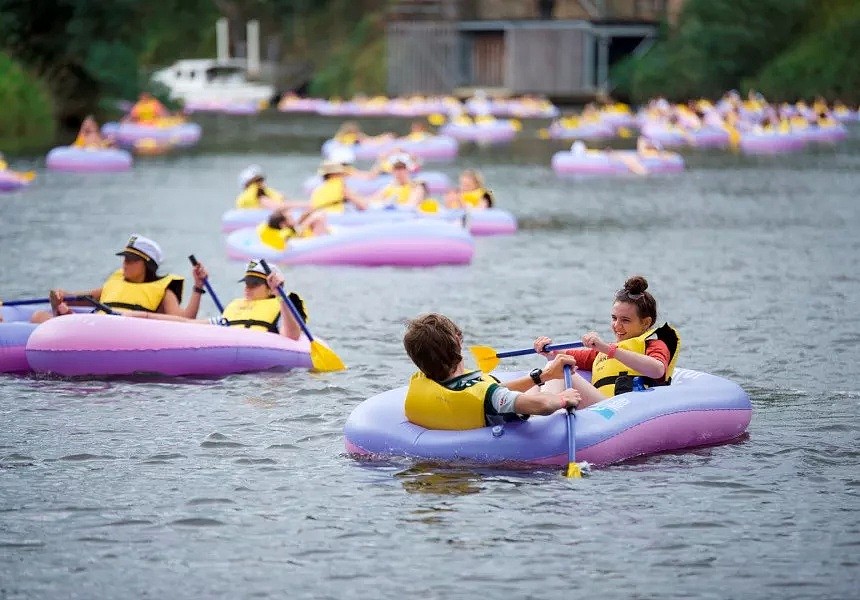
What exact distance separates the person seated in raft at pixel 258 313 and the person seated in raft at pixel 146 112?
32.6 metres

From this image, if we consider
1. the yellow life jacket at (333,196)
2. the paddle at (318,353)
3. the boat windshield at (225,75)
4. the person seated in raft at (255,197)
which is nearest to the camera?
the paddle at (318,353)

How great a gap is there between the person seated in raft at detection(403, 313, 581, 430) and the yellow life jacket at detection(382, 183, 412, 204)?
11955 mm

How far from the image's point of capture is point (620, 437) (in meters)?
9.27

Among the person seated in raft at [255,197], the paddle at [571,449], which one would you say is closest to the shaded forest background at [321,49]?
the person seated in raft at [255,197]

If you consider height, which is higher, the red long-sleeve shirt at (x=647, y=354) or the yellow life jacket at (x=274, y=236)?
the yellow life jacket at (x=274, y=236)

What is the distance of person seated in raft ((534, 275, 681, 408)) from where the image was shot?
31.1 feet

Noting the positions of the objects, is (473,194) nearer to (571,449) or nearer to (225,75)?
(571,449)

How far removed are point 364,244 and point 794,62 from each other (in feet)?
121

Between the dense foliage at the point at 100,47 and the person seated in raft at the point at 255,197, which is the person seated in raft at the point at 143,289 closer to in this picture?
the person seated in raft at the point at 255,197

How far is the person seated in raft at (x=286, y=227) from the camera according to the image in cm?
1903

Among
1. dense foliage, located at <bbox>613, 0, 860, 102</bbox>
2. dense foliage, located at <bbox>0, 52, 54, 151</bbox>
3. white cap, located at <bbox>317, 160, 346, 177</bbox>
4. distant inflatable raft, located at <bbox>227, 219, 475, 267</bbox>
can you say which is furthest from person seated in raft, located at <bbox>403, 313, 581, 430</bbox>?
dense foliage, located at <bbox>613, 0, 860, 102</bbox>

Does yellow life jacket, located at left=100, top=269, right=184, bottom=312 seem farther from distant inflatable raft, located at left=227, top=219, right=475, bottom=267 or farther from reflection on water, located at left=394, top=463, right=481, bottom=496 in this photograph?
distant inflatable raft, located at left=227, top=219, right=475, bottom=267

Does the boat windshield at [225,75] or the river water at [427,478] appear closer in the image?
Answer: the river water at [427,478]

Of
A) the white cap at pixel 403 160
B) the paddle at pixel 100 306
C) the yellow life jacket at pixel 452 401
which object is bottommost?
the yellow life jacket at pixel 452 401
